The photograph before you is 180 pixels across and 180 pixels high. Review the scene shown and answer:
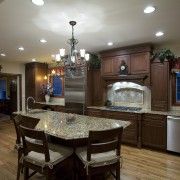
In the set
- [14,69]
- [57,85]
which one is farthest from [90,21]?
[14,69]

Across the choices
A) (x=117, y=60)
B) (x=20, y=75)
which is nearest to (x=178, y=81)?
(x=117, y=60)

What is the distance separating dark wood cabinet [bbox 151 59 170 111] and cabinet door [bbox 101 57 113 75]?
1.16 m

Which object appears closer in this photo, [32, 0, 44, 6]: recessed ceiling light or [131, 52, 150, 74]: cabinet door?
[32, 0, 44, 6]: recessed ceiling light

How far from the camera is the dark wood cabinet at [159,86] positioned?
12.8 feet

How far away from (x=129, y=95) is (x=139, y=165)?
2178mm

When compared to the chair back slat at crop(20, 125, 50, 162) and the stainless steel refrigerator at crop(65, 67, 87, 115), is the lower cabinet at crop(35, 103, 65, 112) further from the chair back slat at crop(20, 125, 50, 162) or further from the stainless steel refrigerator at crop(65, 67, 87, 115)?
the chair back slat at crop(20, 125, 50, 162)

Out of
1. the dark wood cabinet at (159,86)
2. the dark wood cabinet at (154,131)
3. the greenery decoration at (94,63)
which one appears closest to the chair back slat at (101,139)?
the dark wood cabinet at (154,131)

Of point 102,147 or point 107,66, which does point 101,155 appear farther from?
point 107,66

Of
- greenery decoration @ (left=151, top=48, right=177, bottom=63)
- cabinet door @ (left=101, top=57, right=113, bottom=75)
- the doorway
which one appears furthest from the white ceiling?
the doorway

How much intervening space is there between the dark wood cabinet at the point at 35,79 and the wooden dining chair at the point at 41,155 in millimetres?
4826

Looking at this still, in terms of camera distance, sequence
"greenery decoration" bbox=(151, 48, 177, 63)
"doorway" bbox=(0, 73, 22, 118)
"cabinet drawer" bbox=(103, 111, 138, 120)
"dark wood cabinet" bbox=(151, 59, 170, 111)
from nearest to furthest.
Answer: "greenery decoration" bbox=(151, 48, 177, 63), "dark wood cabinet" bbox=(151, 59, 170, 111), "cabinet drawer" bbox=(103, 111, 138, 120), "doorway" bbox=(0, 73, 22, 118)

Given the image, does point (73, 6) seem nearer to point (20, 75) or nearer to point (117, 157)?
point (117, 157)

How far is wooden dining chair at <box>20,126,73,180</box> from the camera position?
6.03 feet

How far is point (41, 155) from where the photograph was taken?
203cm
